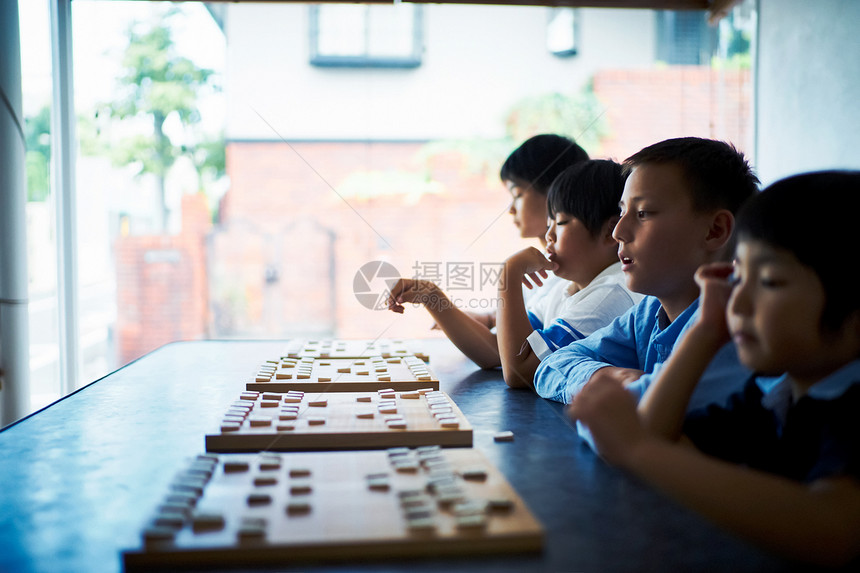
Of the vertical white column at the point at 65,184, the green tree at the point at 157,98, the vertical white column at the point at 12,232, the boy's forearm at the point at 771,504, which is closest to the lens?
the boy's forearm at the point at 771,504

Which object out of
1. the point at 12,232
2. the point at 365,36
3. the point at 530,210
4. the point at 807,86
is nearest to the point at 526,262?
the point at 530,210

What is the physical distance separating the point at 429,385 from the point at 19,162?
1.17 meters

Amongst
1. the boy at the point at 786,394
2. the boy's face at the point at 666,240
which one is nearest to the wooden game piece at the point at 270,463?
the boy at the point at 786,394

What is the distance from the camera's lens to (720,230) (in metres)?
0.88

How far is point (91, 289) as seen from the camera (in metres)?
3.87

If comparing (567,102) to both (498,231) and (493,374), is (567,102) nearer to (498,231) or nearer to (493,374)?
(498,231)

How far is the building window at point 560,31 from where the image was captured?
12.9ft

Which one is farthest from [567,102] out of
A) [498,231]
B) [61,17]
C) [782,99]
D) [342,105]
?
[61,17]

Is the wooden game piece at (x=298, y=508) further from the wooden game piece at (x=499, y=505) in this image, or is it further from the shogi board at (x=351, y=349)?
the shogi board at (x=351, y=349)

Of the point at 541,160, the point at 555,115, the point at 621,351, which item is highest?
the point at 555,115

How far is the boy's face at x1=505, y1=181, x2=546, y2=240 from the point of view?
155 cm

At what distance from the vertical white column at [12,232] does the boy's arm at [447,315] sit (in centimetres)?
90

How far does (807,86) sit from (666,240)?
150 centimetres

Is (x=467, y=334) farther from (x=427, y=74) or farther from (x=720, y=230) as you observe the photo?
(x=427, y=74)
